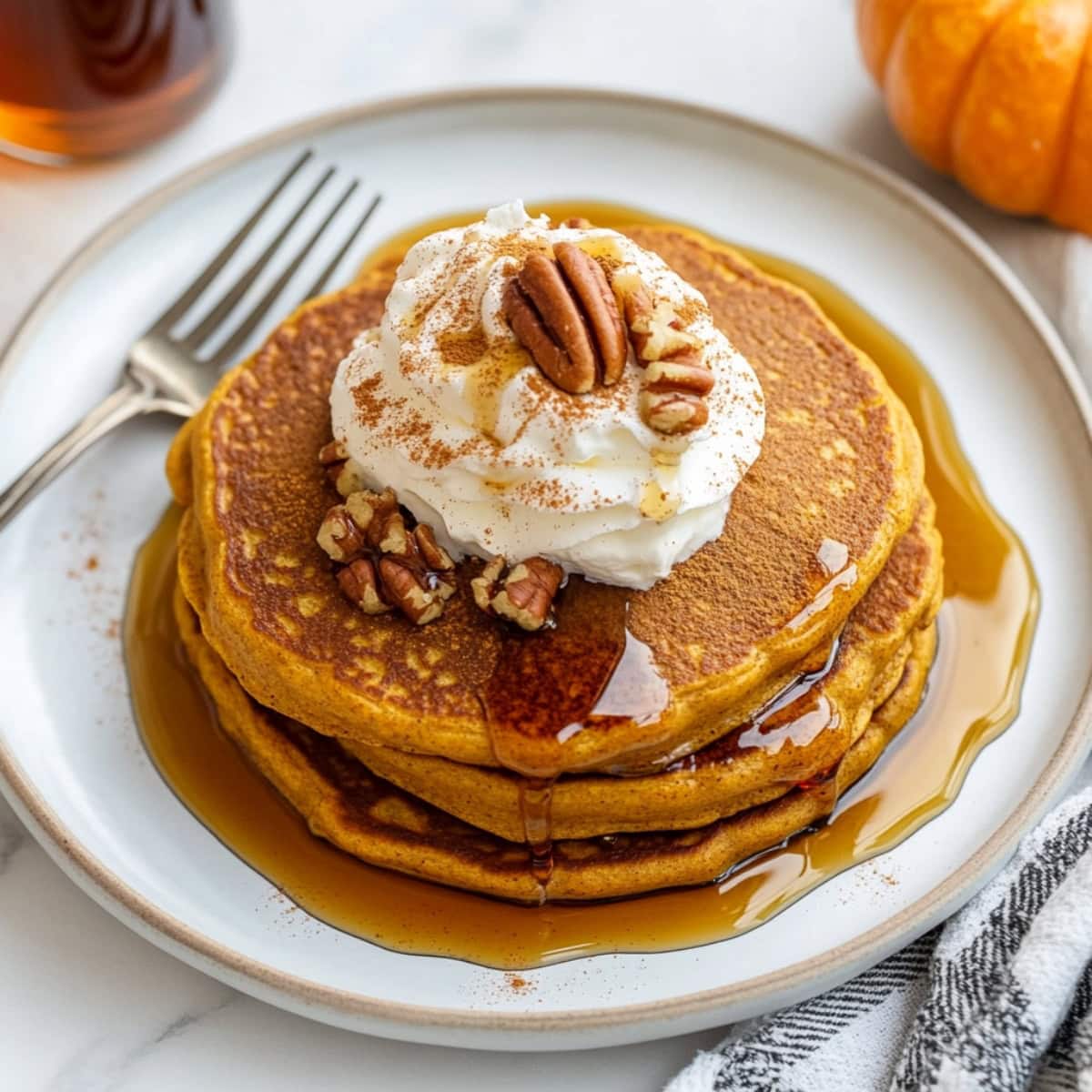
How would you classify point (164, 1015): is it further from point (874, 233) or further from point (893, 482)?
point (874, 233)

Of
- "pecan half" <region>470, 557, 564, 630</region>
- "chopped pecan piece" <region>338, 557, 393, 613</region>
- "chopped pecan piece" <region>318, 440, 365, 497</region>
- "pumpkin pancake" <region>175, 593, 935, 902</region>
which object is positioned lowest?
"pumpkin pancake" <region>175, 593, 935, 902</region>

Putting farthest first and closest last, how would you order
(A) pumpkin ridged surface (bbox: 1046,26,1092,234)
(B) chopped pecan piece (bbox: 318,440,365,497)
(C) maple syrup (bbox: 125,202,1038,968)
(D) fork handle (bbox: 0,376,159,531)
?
(A) pumpkin ridged surface (bbox: 1046,26,1092,234) < (D) fork handle (bbox: 0,376,159,531) < (B) chopped pecan piece (bbox: 318,440,365,497) < (C) maple syrup (bbox: 125,202,1038,968)

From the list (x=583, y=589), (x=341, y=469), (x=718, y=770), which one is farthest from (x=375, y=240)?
(x=718, y=770)

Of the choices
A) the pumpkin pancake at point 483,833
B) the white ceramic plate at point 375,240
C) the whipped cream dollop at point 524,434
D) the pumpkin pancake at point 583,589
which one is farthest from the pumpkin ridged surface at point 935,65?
the pumpkin pancake at point 483,833

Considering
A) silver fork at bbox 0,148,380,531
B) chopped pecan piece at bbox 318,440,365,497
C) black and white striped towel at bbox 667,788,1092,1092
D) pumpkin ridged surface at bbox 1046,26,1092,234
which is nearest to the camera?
black and white striped towel at bbox 667,788,1092,1092

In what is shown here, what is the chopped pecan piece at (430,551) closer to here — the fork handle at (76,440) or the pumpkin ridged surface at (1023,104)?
the fork handle at (76,440)

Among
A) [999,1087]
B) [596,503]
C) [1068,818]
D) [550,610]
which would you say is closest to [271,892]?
[550,610]

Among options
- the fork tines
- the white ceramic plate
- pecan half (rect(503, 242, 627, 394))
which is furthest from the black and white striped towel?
the fork tines

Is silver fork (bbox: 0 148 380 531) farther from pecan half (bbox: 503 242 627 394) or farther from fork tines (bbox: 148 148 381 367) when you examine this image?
pecan half (bbox: 503 242 627 394)
